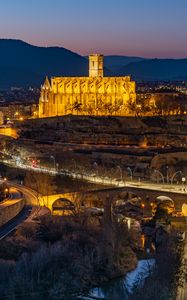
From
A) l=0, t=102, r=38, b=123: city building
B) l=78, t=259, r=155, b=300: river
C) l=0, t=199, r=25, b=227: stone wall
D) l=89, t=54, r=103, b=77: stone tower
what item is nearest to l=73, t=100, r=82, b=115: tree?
l=89, t=54, r=103, b=77: stone tower

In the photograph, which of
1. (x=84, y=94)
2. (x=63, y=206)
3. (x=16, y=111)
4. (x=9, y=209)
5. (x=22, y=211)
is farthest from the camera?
(x=16, y=111)

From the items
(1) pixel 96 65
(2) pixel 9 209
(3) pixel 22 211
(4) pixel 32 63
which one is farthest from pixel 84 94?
(4) pixel 32 63

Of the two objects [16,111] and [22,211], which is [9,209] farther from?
[16,111]

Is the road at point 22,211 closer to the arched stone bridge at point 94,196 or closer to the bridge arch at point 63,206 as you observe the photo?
→ the arched stone bridge at point 94,196

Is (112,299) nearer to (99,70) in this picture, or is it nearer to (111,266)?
(111,266)

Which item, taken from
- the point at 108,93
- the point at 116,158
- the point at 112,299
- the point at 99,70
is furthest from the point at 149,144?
the point at 112,299

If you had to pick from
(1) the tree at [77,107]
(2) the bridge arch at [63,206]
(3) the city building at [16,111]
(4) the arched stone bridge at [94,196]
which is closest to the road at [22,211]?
(4) the arched stone bridge at [94,196]

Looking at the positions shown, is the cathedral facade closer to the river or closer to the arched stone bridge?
the arched stone bridge
